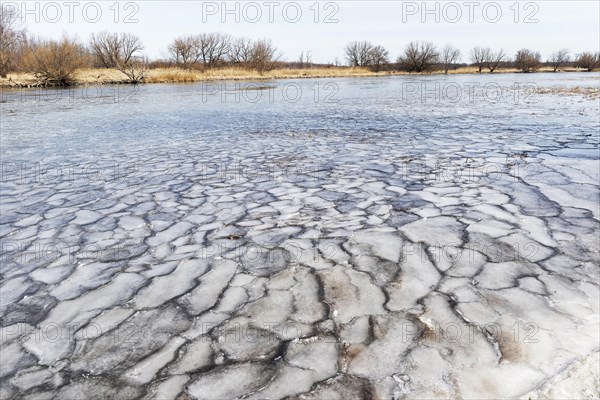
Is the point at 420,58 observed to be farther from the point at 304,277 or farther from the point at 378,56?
the point at 304,277

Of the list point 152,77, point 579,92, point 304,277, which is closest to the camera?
point 304,277

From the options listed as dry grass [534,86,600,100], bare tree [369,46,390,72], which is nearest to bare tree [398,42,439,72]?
bare tree [369,46,390,72]

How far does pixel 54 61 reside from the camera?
27.4 metres

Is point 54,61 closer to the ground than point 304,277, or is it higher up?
higher up

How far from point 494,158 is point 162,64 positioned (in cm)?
4907

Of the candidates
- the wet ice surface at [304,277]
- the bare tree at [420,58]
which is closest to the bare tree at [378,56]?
the bare tree at [420,58]

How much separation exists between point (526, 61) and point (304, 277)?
6507 cm

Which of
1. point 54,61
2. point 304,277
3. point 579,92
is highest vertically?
point 54,61

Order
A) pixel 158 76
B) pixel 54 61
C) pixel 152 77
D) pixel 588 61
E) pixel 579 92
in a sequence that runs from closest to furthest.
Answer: pixel 579 92, pixel 54 61, pixel 152 77, pixel 158 76, pixel 588 61

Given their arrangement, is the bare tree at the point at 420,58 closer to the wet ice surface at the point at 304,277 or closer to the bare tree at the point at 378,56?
the bare tree at the point at 378,56

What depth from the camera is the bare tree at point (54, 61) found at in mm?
27156

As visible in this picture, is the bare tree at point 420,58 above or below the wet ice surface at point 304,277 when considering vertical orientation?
above

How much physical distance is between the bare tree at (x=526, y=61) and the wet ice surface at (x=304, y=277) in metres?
59.8

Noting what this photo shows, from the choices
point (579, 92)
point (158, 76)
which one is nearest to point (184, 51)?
Answer: point (158, 76)
